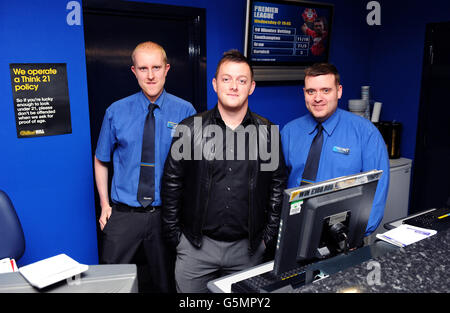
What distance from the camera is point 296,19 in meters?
3.33

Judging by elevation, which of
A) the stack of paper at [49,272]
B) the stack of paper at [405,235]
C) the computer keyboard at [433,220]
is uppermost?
the stack of paper at [49,272]

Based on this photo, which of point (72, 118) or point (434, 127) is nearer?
point (72, 118)

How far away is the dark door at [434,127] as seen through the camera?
134 inches

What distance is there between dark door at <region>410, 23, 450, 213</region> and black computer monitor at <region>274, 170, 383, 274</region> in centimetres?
249

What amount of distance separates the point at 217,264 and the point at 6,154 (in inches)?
55.8

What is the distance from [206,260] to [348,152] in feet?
3.05

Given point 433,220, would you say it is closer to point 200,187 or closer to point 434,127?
point 200,187

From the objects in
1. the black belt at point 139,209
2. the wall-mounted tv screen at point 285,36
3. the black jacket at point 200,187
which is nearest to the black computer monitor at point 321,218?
the black jacket at point 200,187

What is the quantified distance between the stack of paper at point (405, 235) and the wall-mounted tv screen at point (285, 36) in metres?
1.81

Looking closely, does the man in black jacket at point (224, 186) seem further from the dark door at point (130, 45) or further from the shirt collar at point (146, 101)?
the dark door at point (130, 45)

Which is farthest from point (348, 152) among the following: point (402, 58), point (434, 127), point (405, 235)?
point (402, 58)

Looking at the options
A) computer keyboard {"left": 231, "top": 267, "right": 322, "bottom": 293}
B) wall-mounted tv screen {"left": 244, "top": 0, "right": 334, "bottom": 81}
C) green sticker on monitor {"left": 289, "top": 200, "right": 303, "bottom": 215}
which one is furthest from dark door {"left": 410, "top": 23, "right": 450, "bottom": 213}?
green sticker on monitor {"left": 289, "top": 200, "right": 303, "bottom": 215}

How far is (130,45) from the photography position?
271 centimetres
